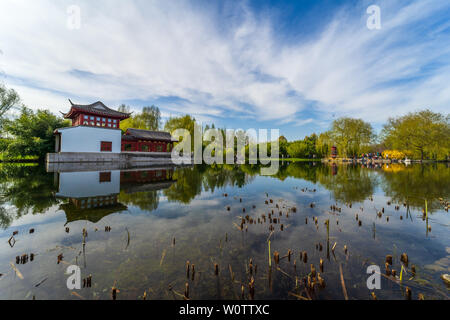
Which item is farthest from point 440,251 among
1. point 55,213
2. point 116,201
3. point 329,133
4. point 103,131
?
point 329,133

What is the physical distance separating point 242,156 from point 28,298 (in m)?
59.4

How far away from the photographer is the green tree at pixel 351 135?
48.1 metres

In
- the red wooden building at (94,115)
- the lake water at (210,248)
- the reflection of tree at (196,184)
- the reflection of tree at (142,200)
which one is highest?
the red wooden building at (94,115)

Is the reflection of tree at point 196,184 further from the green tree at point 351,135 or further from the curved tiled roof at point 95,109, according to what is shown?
the green tree at point 351,135

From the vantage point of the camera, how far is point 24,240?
4203mm

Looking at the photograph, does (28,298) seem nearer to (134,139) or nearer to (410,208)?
(410,208)

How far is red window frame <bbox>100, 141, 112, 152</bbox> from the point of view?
98.1 ft

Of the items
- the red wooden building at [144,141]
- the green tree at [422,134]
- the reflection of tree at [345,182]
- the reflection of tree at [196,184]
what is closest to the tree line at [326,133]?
the green tree at [422,134]

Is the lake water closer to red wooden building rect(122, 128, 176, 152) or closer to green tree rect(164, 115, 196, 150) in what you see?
red wooden building rect(122, 128, 176, 152)

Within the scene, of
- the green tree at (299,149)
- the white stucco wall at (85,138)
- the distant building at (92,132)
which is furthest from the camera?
the green tree at (299,149)

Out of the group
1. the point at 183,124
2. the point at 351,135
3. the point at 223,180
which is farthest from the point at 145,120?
the point at 351,135

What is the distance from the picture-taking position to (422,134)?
40125mm

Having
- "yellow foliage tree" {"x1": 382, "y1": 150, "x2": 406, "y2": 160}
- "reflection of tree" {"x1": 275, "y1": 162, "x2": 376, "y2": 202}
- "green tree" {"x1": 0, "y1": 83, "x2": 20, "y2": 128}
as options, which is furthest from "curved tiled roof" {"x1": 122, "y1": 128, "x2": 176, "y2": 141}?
"yellow foliage tree" {"x1": 382, "y1": 150, "x2": 406, "y2": 160}
